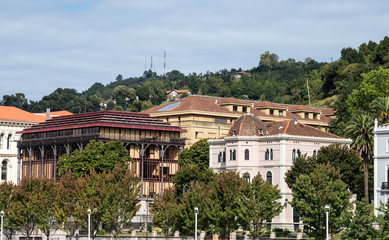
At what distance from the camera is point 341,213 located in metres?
94.7

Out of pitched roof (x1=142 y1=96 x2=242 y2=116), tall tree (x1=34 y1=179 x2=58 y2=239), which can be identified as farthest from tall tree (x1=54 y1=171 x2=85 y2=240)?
pitched roof (x1=142 y1=96 x2=242 y2=116)

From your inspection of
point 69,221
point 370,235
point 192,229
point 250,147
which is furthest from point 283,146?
point 370,235

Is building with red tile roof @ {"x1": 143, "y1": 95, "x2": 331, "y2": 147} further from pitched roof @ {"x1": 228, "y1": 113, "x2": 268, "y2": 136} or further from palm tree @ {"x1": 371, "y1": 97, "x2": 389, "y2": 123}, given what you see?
palm tree @ {"x1": 371, "y1": 97, "x2": 389, "y2": 123}

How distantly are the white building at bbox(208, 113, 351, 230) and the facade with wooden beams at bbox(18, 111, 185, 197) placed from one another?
95.1 ft

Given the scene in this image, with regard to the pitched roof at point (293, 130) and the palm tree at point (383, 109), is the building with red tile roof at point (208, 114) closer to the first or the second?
the pitched roof at point (293, 130)

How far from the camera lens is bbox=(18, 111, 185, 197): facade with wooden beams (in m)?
163

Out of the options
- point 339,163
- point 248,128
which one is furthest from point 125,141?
point 339,163

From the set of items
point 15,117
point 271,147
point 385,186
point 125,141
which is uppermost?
point 15,117

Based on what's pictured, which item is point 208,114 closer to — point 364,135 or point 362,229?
point 364,135

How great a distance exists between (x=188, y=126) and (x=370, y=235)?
327 ft

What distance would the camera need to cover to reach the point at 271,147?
132 m

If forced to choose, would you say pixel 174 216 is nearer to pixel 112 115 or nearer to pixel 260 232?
pixel 260 232

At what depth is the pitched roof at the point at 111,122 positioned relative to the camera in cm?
16400

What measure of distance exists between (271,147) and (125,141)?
39.4m
